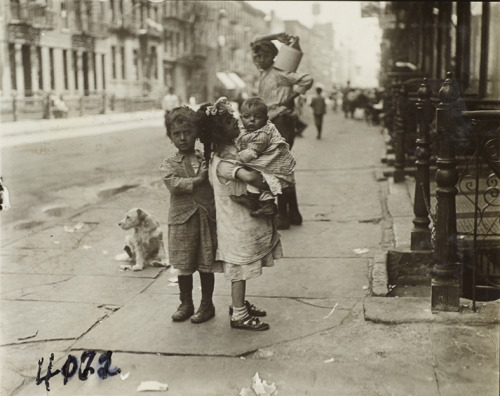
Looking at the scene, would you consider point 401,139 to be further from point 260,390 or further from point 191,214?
point 260,390

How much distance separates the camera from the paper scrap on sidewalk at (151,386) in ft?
12.0

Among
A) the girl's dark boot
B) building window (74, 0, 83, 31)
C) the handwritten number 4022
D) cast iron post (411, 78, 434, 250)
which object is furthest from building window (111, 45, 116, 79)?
the handwritten number 4022

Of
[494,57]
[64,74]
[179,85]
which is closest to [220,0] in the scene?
[179,85]

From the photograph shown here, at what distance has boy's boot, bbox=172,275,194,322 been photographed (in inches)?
188

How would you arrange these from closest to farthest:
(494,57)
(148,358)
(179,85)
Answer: (148,358) < (494,57) < (179,85)

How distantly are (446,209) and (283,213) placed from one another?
3.32 metres

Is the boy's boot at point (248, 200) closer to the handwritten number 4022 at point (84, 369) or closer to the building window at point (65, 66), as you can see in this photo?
the handwritten number 4022 at point (84, 369)

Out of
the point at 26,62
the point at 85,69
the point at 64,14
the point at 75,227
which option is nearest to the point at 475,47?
the point at 75,227

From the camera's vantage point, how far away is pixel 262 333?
14.7 feet

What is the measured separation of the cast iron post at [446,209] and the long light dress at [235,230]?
119 cm

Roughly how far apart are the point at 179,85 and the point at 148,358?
57.5 metres

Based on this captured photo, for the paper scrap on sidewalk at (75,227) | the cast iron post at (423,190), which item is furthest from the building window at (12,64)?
the cast iron post at (423,190)

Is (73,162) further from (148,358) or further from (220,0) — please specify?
(220,0)

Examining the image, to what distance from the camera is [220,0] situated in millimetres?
63812
